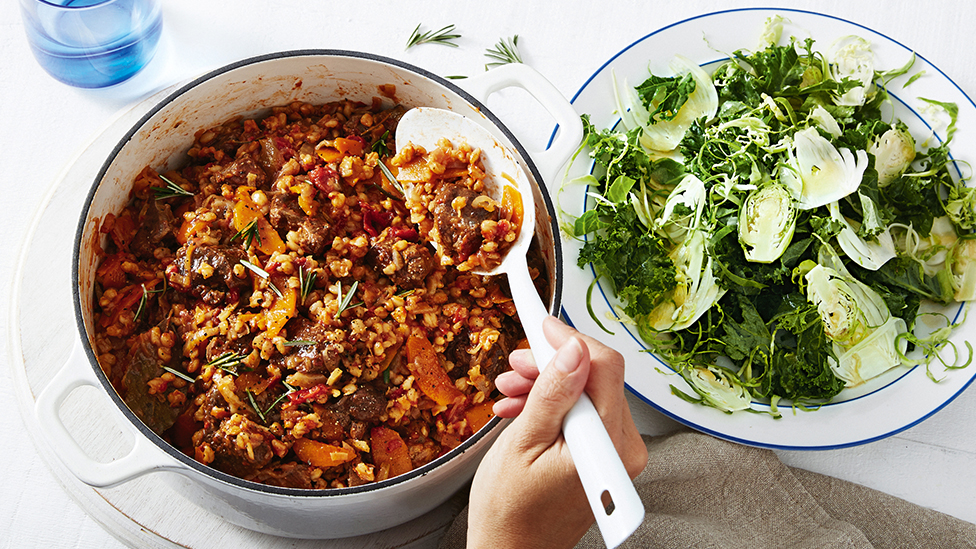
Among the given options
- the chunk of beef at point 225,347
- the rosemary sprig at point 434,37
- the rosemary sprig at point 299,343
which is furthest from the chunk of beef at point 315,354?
the rosemary sprig at point 434,37

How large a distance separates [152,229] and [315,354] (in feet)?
2.14

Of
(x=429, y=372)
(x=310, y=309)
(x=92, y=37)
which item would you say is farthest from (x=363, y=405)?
(x=92, y=37)

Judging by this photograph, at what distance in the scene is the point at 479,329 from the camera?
2014 millimetres

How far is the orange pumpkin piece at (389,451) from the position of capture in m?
1.90

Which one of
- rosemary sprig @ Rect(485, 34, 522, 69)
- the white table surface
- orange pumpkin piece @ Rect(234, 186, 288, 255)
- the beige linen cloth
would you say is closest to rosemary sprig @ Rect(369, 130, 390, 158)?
orange pumpkin piece @ Rect(234, 186, 288, 255)

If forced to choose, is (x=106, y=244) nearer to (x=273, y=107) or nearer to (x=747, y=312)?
(x=273, y=107)

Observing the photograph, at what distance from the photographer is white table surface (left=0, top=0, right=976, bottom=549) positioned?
2.58 meters

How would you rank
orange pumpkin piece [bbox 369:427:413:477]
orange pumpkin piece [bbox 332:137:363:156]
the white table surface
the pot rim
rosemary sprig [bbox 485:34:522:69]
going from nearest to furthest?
the pot rim < orange pumpkin piece [bbox 369:427:413:477] < orange pumpkin piece [bbox 332:137:363:156] < the white table surface < rosemary sprig [bbox 485:34:522:69]

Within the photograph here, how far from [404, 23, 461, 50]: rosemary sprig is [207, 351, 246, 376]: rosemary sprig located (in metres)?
1.42

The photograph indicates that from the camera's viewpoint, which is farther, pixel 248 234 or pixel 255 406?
pixel 248 234

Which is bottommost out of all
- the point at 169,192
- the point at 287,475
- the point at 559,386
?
the point at 287,475

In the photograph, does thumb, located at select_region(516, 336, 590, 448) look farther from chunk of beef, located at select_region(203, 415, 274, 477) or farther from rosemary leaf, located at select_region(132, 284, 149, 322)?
rosemary leaf, located at select_region(132, 284, 149, 322)

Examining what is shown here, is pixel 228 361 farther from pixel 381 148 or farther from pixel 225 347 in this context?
pixel 381 148

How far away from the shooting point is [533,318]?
176cm
